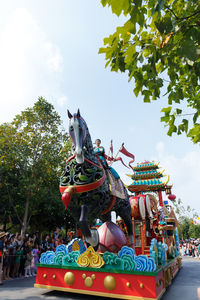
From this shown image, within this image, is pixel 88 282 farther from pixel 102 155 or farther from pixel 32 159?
pixel 32 159

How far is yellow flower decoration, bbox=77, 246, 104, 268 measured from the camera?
4.35 meters

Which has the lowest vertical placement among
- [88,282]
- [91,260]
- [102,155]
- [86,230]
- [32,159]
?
[88,282]

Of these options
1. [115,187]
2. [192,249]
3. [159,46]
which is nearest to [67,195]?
[115,187]

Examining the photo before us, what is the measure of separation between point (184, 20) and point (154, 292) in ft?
13.8

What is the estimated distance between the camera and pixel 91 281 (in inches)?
170

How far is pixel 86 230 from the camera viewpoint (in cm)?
425

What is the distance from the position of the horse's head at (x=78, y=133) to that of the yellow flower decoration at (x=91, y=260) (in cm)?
190

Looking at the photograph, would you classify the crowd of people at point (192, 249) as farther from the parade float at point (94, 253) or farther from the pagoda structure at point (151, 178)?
the parade float at point (94, 253)

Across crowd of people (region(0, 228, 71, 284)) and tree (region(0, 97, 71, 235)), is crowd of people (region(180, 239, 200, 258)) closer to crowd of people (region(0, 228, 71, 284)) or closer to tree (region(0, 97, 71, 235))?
tree (region(0, 97, 71, 235))

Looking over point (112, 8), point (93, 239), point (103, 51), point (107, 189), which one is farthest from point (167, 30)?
point (93, 239)

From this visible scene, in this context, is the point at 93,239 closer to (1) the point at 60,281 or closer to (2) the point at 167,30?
(1) the point at 60,281

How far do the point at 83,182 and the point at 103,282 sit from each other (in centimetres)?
196

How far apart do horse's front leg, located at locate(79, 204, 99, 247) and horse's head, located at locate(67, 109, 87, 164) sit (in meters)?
0.99

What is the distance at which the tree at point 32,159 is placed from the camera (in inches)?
492
